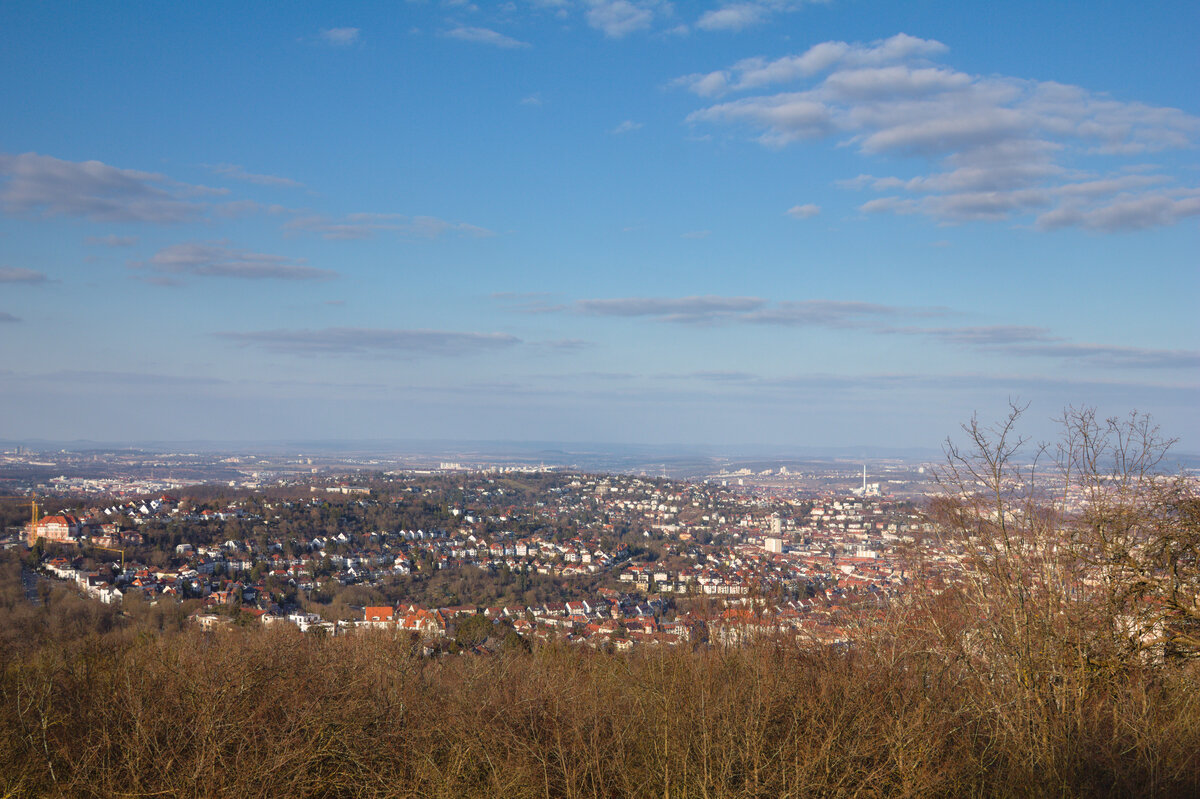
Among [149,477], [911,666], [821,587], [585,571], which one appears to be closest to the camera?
[911,666]

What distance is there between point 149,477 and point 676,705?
80.9 meters

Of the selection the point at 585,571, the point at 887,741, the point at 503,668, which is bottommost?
the point at 585,571

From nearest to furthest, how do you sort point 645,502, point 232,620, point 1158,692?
1. point 1158,692
2. point 232,620
3. point 645,502

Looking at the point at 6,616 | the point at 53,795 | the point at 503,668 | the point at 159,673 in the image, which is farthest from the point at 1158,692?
the point at 6,616

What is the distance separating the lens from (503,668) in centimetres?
1130

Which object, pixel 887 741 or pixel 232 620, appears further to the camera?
pixel 232 620

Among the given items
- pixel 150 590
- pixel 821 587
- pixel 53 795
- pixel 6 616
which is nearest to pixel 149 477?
pixel 150 590

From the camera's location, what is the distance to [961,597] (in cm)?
823

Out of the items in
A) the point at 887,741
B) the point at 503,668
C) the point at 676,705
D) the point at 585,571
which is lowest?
the point at 585,571

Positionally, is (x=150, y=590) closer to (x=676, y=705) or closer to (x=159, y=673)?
(x=159, y=673)

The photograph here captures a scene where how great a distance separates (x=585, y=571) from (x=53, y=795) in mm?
25887

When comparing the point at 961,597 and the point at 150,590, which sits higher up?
the point at 961,597

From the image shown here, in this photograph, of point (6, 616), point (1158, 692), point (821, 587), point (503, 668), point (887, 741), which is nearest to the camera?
point (887, 741)

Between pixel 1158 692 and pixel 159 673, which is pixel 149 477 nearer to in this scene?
pixel 159 673
